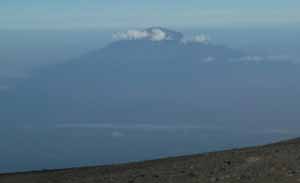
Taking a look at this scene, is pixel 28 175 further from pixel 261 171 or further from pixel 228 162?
pixel 261 171

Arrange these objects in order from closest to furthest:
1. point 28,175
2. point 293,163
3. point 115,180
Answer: point 293,163, point 115,180, point 28,175

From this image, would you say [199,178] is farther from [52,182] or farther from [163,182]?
[52,182]

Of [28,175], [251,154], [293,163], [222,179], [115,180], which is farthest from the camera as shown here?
[28,175]

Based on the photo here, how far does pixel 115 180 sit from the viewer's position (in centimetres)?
2883

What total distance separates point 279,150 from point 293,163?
184 inches

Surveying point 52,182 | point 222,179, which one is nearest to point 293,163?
point 222,179

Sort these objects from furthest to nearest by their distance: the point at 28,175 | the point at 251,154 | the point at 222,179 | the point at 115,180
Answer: the point at 28,175 → the point at 251,154 → the point at 115,180 → the point at 222,179

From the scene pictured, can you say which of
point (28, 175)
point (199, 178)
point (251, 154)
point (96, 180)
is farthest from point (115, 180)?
point (28, 175)

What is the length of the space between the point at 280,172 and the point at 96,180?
834 centimetres

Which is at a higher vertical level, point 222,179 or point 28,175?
point 28,175

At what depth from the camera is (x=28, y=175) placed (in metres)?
36.8

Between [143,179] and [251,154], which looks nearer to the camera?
[143,179]

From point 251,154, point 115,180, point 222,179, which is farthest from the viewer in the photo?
point 251,154

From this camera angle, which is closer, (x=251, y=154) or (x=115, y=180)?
(x=115, y=180)
